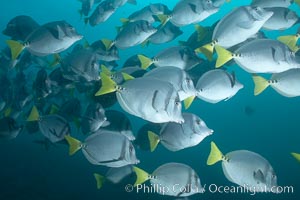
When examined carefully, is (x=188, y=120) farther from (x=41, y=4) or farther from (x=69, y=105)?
(x=41, y=4)

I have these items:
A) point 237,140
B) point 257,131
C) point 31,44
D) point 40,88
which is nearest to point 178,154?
point 237,140

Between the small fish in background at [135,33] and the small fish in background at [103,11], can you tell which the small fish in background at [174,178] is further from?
the small fish in background at [103,11]

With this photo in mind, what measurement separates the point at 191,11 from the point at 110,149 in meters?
2.58

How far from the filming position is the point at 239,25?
3.47m

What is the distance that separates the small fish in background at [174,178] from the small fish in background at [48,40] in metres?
2.02

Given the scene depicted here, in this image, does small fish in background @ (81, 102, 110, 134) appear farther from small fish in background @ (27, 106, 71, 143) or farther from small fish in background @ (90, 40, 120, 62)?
small fish in background @ (90, 40, 120, 62)

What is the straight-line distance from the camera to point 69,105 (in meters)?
4.99

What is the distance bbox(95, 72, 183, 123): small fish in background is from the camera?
9.23ft

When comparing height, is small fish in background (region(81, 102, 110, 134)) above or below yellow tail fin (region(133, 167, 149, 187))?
above

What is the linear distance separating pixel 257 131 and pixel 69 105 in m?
14.6

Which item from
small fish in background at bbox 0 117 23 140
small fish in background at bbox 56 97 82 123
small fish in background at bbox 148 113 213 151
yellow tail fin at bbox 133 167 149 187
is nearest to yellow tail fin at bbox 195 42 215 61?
small fish in background at bbox 148 113 213 151

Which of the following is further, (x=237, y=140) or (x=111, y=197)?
(x=237, y=140)

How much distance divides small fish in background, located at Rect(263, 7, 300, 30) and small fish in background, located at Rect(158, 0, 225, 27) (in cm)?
89

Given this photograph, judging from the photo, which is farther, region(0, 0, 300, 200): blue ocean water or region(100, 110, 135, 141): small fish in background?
region(0, 0, 300, 200): blue ocean water
